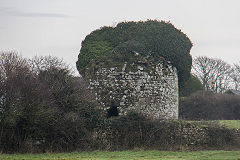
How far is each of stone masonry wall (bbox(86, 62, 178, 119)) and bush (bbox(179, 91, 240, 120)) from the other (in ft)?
Answer: 28.5

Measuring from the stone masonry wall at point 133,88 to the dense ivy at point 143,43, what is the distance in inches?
44.3

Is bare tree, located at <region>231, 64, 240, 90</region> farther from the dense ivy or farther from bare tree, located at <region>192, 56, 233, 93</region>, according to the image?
the dense ivy

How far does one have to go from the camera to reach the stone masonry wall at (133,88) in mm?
21578

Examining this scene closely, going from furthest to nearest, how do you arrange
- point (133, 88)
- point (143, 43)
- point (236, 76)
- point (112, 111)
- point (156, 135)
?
1. point (236, 76)
2. point (143, 43)
3. point (112, 111)
4. point (133, 88)
5. point (156, 135)

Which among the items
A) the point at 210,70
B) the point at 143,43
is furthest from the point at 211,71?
the point at 143,43

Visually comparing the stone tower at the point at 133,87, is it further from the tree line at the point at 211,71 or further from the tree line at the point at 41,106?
the tree line at the point at 211,71

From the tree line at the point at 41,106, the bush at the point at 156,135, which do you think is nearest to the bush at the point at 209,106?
the bush at the point at 156,135

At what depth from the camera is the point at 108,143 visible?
1938 centimetres

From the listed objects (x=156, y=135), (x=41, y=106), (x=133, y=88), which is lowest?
(x=156, y=135)

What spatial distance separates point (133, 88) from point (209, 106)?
12749mm

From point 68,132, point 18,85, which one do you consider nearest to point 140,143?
point 68,132

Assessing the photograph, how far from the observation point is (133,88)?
2175 centimetres

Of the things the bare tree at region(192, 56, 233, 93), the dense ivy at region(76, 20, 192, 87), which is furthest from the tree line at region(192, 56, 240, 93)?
the dense ivy at region(76, 20, 192, 87)

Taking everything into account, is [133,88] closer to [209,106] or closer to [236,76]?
[209,106]
